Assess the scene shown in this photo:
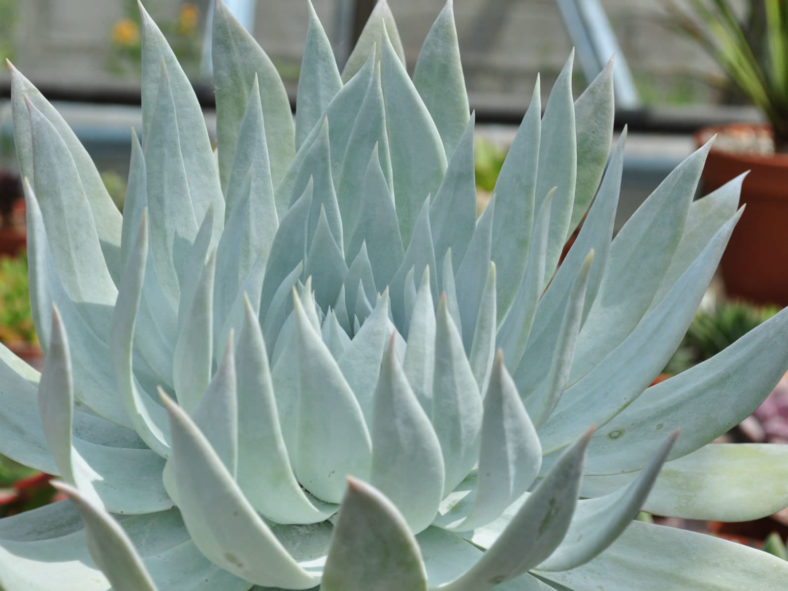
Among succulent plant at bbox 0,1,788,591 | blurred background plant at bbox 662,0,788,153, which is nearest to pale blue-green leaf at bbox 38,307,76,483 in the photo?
succulent plant at bbox 0,1,788,591

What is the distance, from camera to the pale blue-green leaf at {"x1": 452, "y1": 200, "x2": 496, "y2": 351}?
55 centimetres

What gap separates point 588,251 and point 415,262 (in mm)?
104

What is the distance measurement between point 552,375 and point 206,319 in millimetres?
174

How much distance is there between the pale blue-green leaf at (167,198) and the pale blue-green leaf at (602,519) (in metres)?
0.29

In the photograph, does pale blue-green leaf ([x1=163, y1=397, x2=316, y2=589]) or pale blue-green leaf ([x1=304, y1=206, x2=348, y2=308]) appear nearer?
pale blue-green leaf ([x1=163, y1=397, x2=316, y2=589])

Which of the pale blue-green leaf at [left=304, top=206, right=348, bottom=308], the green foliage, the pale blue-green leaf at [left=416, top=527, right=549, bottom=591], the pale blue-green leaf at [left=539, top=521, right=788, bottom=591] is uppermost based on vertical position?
the pale blue-green leaf at [left=304, top=206, right=348, bottom=308]

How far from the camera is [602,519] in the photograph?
0.44m

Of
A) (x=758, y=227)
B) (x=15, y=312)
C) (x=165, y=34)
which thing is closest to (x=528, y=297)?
(x=15, y=312)

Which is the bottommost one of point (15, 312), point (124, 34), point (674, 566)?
point (15, 312)

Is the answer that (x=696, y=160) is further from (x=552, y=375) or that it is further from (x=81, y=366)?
(x=81, y=366)

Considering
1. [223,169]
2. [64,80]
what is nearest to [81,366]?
[223,169]

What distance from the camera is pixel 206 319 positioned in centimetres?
44

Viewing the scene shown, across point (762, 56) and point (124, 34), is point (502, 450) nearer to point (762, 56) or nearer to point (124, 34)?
point (762, 56)

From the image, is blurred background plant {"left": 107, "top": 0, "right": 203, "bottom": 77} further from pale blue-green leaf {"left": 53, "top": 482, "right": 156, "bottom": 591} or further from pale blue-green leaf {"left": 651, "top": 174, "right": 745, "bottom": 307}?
pale blue-green leaf {"left": 53, "top": 482, "right": 156, "bottom": 591}
